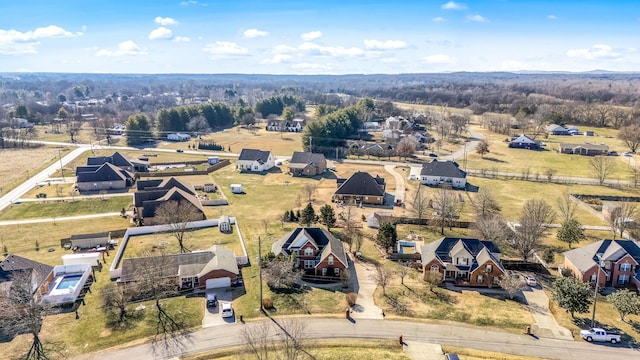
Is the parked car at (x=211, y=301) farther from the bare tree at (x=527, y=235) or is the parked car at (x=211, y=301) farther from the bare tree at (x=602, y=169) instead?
the bare tree at (x=602, y=169)

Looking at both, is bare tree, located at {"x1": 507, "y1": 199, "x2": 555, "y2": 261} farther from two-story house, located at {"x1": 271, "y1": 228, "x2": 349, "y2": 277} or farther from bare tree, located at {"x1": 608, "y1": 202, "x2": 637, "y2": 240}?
two-story house, located at {"x1": 271, "y1": 228, "x2": 349, "y2": 277}

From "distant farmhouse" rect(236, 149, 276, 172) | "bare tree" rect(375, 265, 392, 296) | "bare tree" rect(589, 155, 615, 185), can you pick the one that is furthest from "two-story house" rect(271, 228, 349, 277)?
"bare tree" rect(589, 155, 615, 185)

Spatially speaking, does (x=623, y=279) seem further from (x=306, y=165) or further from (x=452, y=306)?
(x=306, y=165)

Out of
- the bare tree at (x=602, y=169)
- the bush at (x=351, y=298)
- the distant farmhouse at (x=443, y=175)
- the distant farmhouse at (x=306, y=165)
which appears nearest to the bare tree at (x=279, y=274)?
the bush at (x=351, y=298)

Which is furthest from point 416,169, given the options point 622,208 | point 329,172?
point 622,208

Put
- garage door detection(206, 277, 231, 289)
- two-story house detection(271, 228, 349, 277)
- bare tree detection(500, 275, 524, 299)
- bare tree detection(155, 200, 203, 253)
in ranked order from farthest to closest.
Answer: bare tree detection(155, 200, 203, 253), two-story house detection(271, 228, 349, 277), garage door detection(206, 277, 231, 289), bare tree detection(500, 275, 524, 299)
